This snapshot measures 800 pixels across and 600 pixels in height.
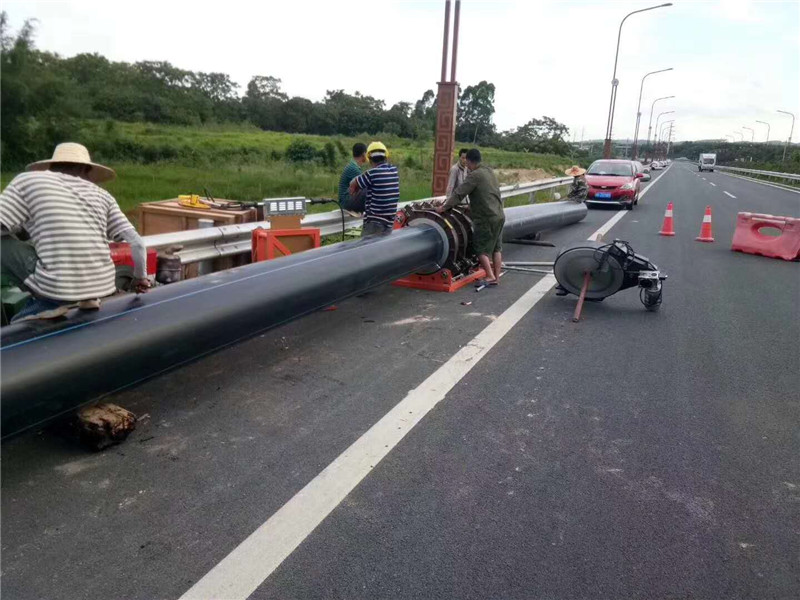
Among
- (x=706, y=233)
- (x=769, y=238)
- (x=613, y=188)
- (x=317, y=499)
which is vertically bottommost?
(x=317, y=499)

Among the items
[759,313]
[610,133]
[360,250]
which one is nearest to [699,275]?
[759,313]

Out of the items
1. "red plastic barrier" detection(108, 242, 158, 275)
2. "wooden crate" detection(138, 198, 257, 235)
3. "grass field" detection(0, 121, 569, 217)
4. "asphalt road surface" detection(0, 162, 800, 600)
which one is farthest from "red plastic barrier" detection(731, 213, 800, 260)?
"red plastic barrier" detection(108, 242, 158, 275)

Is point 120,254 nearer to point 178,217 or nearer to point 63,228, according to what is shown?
point 63,228

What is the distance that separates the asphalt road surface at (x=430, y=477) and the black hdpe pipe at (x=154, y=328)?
0.30 metres

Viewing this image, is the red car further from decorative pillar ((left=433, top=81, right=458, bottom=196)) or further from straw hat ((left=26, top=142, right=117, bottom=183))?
straw hat ((left=26, top=142, right=117, bottom=183))

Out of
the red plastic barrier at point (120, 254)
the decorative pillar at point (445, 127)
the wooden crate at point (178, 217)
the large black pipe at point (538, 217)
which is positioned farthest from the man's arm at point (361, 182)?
the decorative pillar at point (445, 127)

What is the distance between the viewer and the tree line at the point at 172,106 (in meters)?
16.6

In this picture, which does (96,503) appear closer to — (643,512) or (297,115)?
(643,512)

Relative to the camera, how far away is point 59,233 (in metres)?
3.25

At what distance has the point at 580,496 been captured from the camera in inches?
125

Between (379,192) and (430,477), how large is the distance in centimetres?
424

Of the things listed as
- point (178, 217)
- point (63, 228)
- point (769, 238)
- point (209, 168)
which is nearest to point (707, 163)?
point (209, 168)

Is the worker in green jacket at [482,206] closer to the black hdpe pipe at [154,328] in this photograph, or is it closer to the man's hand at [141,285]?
the black hdpe pipe at [154,328]

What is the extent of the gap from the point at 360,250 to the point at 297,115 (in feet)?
209
